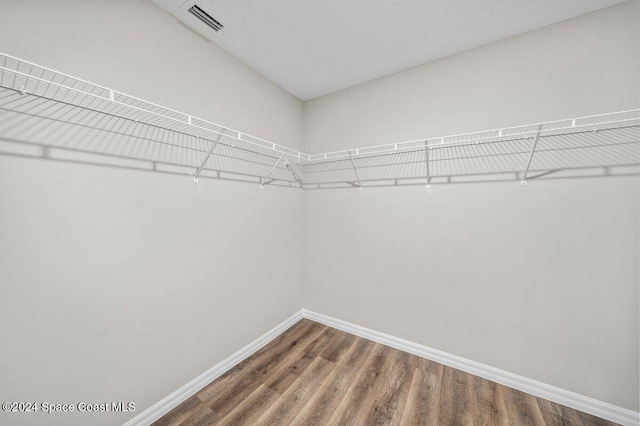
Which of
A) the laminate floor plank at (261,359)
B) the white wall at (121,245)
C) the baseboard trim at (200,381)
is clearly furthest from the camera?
the laminate floor plank at (261,359)

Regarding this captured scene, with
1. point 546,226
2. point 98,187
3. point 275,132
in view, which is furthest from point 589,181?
point 98,187

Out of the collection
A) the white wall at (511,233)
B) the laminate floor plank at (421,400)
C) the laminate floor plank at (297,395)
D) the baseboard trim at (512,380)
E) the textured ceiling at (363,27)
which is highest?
the textured ceiling at (363,27)

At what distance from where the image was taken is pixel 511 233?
161 cm

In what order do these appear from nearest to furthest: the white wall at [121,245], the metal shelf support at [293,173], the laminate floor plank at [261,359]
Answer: the white wall at [121,245] → the laminate floor plank at [261,359] → the metal shelf support at [293,173]

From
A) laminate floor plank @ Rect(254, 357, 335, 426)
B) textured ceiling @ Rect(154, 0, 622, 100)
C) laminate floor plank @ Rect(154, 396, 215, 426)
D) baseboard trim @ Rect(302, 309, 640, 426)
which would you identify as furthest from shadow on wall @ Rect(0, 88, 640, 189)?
laminate floor plank @ Rect(254, 357, 335, 426)

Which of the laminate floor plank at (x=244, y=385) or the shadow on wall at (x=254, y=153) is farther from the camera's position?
the laminate floor plank at (x=244, y=385)

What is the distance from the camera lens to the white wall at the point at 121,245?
964mm

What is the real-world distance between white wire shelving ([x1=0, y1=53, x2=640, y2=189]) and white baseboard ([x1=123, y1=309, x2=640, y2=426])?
140cm

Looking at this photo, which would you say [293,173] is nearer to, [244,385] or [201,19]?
[201,19]

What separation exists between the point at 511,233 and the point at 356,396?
5.18 feet

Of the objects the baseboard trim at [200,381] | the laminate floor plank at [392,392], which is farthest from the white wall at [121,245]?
the laminate floor plank at [392,392]

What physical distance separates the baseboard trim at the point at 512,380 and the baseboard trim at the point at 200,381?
30.6 inches

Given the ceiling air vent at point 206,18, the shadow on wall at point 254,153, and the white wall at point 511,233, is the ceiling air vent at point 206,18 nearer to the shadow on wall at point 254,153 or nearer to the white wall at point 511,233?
the shadow on wall at point 254,153

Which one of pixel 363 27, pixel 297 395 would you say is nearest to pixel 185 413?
pixel 297 395
